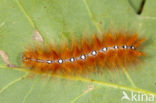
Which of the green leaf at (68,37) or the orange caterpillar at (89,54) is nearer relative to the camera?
the green leaf at (68,37)

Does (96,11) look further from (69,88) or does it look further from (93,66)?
(69,88)

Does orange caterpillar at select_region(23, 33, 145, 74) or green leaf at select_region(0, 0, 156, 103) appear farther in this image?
orange caterpillar at select_region(23, 33, 145, 74)

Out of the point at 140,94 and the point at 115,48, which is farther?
the point at 115,48

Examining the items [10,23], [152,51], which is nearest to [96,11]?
[152,51]

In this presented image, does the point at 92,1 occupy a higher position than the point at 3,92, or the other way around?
the point at 92,1
